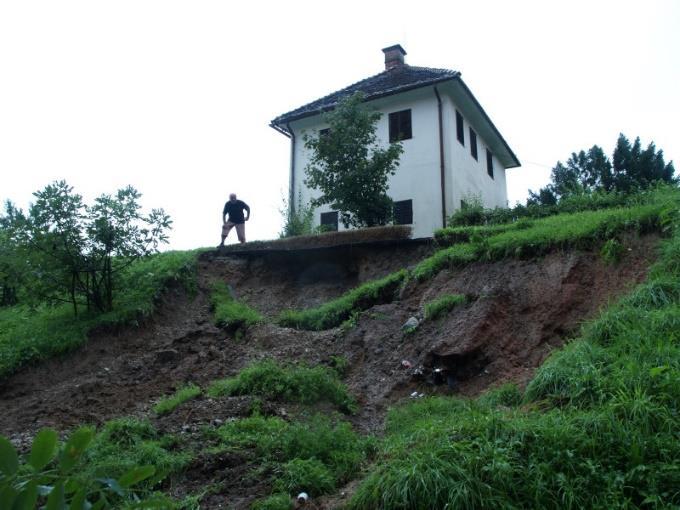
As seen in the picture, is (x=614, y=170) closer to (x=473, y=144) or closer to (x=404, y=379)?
(x=473, y=144)

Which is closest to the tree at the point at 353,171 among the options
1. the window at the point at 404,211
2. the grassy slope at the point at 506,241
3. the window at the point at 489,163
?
the window at the point at 404,211

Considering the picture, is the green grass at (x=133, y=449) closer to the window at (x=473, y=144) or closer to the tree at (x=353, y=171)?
the tree at (x=353, y=171)

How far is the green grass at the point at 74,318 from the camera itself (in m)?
9.66

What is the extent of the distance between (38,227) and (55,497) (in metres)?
9.91

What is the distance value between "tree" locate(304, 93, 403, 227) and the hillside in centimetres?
283

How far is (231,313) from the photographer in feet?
36.8

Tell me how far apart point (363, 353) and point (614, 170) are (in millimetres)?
23498

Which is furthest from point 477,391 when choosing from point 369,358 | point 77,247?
point 77,247

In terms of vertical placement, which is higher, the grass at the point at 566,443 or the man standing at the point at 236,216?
the man standing at the point at 236,216

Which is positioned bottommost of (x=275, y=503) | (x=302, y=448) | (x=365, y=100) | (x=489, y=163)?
(x=275, y=503)

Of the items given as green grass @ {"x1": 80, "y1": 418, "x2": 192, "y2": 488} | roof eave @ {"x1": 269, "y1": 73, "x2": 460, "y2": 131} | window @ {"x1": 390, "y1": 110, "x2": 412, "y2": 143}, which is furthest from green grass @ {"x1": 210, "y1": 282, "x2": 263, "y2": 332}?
window @ {"x1": 390, "y1": 110, "x2": 412, "y2": 143}

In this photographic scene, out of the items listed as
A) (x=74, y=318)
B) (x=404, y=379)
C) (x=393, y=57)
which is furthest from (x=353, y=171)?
(x=393, y=57)

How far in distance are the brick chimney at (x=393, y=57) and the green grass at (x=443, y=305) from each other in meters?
15.3

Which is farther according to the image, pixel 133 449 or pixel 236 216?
pixel 236 216
